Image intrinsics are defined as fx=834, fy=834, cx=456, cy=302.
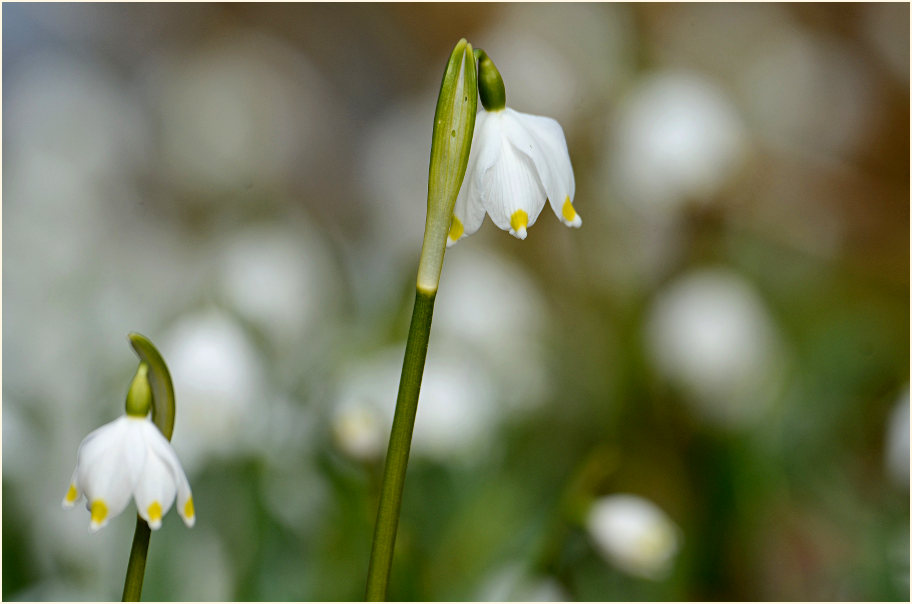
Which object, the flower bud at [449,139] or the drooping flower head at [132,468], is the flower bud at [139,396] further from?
the flower bud at [449,139]

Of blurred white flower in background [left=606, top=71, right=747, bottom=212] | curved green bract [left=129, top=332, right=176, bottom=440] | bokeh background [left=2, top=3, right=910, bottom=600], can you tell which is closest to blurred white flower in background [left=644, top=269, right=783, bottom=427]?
bokeh background [left=2, top=3, right=910, bottom=600]

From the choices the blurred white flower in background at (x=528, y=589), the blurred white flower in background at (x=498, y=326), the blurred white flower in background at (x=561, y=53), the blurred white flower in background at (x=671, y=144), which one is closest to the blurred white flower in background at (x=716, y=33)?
the blurred white flower in background at (x=561, y=53)

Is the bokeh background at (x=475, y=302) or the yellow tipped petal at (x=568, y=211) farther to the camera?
the bokeh background at (x=475, y=302)

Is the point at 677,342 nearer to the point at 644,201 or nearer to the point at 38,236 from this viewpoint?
the point at 644,201

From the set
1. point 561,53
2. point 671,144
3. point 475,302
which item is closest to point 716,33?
point 561,53

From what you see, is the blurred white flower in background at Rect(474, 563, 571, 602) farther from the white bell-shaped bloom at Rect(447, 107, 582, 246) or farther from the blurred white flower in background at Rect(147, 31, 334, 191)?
the blurred white flower in background at Rect(147, 31, 334, 191)

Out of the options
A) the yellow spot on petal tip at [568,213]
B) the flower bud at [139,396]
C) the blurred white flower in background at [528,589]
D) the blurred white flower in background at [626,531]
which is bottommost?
the blurred white flower in background at [528,589]

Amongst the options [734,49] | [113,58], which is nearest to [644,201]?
[734,49]

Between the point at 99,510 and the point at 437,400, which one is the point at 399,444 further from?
the point at 437,400
